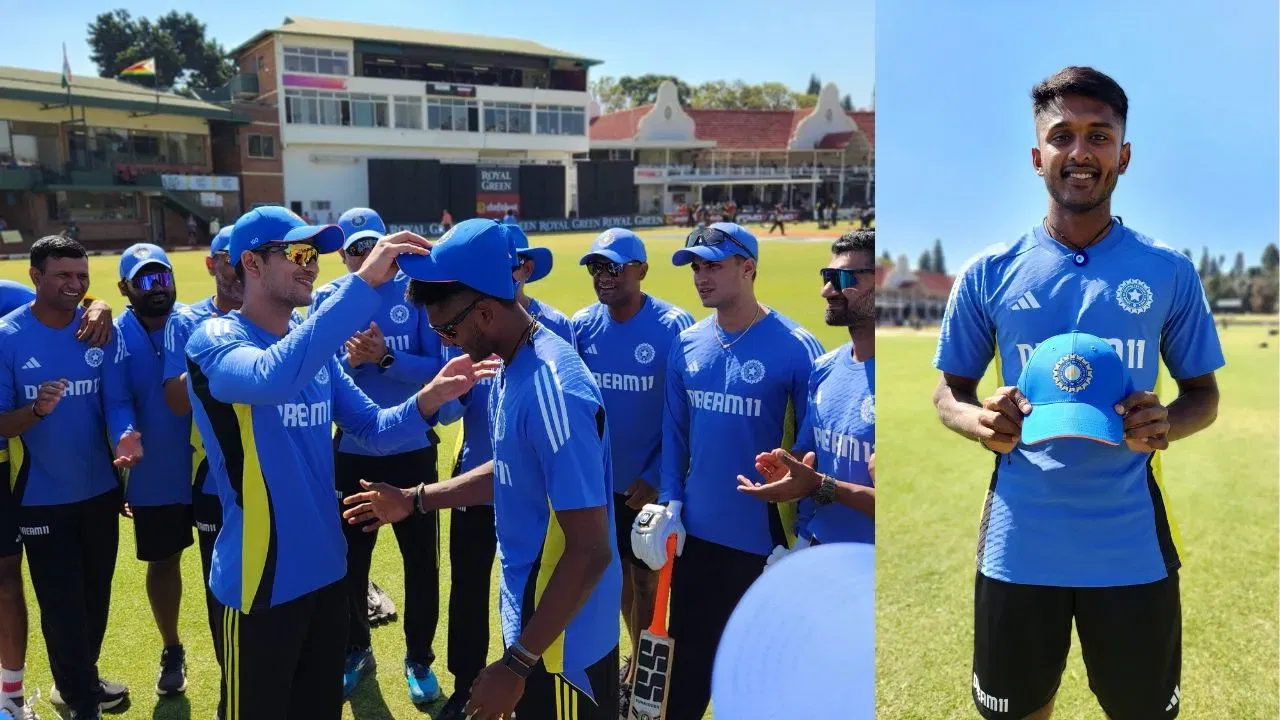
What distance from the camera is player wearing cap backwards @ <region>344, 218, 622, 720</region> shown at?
227 cm

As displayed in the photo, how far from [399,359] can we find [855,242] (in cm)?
263

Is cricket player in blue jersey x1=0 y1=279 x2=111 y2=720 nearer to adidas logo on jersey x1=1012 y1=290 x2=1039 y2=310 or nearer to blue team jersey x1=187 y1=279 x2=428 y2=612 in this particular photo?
blue team jersey x1=187 y1=279 x2=428 y2=612

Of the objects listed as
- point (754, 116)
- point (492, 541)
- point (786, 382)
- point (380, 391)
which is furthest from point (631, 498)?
point (754, 116)

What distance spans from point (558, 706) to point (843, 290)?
1.67m

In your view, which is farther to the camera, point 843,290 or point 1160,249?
point 843,290

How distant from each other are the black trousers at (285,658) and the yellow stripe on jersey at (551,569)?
1077 millimetres

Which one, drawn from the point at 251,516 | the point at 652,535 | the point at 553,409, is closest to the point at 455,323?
the point at 553,409

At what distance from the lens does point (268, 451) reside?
2910 millimetres

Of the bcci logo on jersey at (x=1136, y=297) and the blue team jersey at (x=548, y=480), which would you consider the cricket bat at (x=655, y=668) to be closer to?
the blue team jersey at (x=548, y=480)

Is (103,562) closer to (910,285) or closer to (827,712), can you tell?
(827,712)

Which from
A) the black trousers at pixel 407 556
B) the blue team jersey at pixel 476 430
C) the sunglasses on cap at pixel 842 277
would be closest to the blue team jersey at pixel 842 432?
the sunglasses on cap at pixel 842 277

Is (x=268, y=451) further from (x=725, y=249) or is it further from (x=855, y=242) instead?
(x=855, y=242)

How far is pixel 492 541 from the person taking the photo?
4207mm

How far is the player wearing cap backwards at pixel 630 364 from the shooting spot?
430 centimetres
